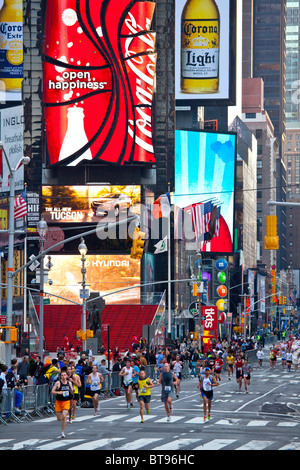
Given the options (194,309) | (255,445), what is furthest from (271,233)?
(194,309)

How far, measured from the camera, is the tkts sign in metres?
94.4

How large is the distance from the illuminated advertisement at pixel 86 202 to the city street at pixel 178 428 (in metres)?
56.7

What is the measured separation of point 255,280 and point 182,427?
169 metres

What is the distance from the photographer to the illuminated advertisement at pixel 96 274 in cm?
9494

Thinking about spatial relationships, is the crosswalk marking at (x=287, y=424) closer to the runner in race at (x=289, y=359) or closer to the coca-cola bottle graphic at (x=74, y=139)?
the runner in race at (x=289, y=359)

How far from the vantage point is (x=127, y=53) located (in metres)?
94.4

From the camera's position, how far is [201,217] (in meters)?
121

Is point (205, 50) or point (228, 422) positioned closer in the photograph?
point (228, 422)

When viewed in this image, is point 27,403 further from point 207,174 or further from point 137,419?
point 207,174

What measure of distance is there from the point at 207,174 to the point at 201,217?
8.46 metres

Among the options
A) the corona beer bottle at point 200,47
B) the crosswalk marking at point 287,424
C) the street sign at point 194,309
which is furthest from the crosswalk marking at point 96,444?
the corona beer bottle at point 200,47

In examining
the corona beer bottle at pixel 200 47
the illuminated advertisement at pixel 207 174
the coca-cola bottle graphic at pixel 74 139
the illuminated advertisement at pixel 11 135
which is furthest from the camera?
the illuminated advertisement at pixel 207 174

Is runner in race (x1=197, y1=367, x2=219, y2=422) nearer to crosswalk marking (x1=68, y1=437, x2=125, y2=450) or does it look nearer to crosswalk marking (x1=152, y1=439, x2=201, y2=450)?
crosswalk marking (x1=152, y1=439, x2=201, y2=450)

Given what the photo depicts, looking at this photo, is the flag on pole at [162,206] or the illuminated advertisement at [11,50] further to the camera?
the illuminated advertisement at [11,50]
